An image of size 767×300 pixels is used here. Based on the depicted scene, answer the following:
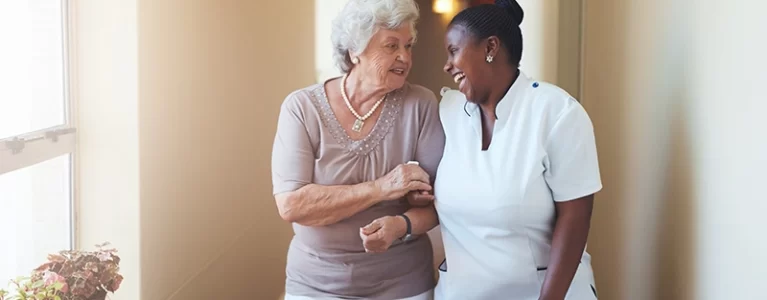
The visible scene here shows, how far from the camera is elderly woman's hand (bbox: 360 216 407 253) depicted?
1537 millimetres

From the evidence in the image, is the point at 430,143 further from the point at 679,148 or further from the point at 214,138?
the point at 214,138

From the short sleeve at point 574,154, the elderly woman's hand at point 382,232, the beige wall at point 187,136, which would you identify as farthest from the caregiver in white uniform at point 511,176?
the beige wall at point 187,136

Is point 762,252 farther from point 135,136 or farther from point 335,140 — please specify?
point 135,136

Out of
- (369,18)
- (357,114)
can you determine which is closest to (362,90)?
(357,114)

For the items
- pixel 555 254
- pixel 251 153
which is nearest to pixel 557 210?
pixel 555 254

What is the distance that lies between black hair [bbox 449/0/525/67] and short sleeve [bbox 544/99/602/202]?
19cm

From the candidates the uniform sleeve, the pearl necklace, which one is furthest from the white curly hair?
the uniform sleeve

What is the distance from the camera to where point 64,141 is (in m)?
1.73

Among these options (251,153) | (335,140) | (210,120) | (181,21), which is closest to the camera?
(335,140)

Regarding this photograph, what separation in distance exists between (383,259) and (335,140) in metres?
0.31

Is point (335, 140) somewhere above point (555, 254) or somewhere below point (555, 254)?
above

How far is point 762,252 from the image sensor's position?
1087 millimetres

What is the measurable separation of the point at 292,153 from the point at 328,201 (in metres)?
0.15

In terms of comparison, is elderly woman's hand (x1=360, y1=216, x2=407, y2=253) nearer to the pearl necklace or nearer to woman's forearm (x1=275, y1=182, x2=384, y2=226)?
woman's forearm (x1=275, y1=182, x2=384, y2=226)
